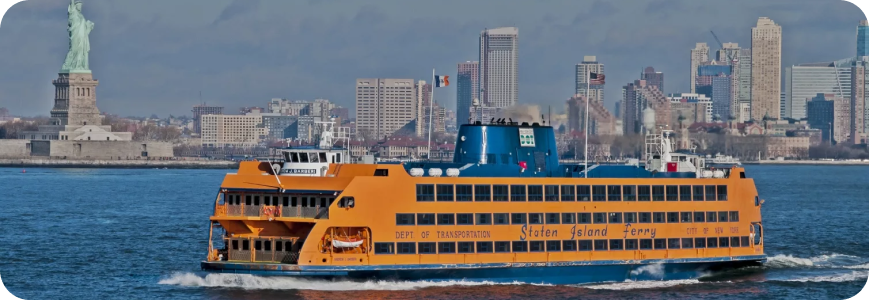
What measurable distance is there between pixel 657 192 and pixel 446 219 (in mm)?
7443

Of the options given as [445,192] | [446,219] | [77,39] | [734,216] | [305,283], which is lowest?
[305,283]

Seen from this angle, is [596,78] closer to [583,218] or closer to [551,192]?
[583,218]

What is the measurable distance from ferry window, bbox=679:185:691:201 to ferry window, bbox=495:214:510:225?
637 centimetres

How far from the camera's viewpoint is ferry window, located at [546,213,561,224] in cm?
4197

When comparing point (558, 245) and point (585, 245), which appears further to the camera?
point (585, 245)

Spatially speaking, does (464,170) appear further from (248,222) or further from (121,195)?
(121,195)

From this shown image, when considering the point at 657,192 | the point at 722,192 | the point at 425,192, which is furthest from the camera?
the point at 722,192

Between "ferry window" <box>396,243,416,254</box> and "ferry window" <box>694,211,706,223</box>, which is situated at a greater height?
"ferry window" <box>694,211,706,223</box>

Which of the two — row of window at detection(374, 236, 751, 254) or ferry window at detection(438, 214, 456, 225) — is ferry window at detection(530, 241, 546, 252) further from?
ferry window at detection(438, 214, 456, 225)

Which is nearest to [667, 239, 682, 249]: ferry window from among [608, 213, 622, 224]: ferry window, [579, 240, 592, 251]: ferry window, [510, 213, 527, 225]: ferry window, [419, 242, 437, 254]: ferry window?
[608, 213, 622, 224]: ferry window

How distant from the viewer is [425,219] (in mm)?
39969

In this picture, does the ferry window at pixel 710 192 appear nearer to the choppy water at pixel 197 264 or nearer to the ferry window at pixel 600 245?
the choppy water at pixel 197 264

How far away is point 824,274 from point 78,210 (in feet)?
144

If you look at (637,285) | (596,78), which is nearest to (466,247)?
(637,285)
